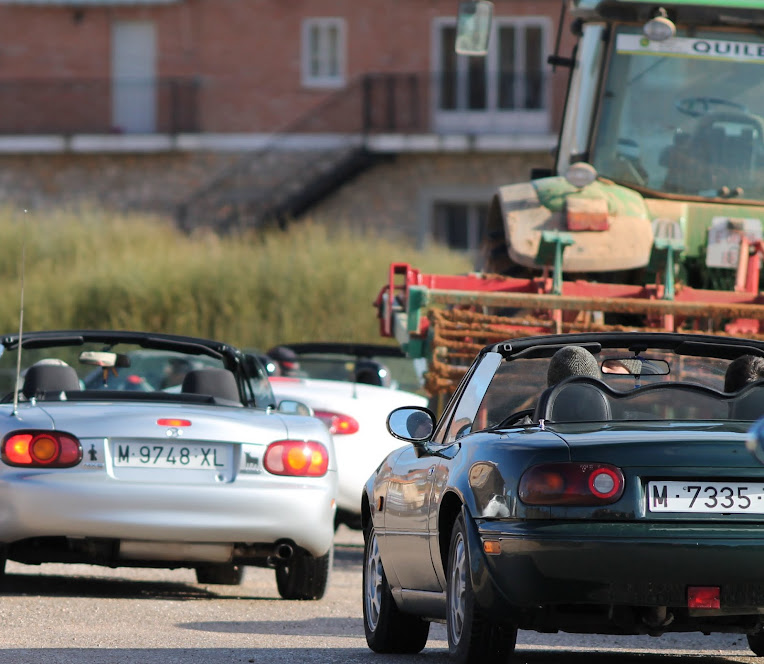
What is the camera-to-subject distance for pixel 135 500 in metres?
8.69

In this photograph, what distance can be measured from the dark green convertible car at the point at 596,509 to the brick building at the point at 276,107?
32.1m

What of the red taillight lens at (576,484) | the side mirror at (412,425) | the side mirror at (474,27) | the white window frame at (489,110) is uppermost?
the side mirror at (474,27)

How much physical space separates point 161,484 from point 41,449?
1.97ft

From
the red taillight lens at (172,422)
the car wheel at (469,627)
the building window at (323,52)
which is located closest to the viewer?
the car wheel at (469,627)

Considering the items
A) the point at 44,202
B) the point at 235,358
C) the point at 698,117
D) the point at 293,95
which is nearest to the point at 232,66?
the point at 293,95

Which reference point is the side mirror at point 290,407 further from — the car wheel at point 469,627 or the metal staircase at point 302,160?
the metal staircase at point 302,160

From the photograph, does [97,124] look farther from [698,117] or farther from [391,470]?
[391,470]

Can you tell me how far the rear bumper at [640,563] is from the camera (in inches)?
216

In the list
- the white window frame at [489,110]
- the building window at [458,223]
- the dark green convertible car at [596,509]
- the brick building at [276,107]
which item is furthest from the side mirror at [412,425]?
the white window frame at [489,110]

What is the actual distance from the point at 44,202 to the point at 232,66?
5.09m

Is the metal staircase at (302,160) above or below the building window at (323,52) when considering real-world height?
below

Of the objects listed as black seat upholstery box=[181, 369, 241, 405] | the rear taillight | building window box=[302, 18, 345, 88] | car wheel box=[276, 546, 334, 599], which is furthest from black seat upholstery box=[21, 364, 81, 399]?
building window box=[302, 18, 345, 88]

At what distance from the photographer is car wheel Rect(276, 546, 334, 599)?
9.34 metres

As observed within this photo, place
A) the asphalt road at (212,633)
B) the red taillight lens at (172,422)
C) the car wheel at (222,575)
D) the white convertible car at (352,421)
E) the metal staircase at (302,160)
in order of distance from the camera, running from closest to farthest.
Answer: the asphalt road at (212,633) < the red taillight lens at (172,422) < the car wheel at (222,575) < the white convertible car at (352,421) < the metal staircase at (302,160)
